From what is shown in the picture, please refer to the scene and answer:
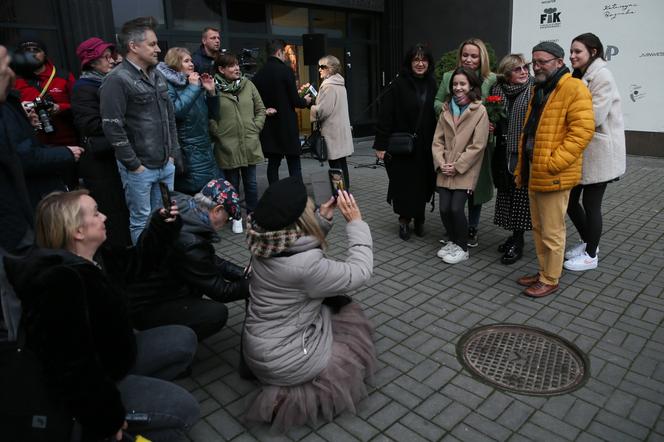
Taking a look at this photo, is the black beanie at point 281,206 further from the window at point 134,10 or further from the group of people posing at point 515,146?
the window at point 134,10

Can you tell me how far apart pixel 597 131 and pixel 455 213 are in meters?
1.41

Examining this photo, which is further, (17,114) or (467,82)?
(467,82)

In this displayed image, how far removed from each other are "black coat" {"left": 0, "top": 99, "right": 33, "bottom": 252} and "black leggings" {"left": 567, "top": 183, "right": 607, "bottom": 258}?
14.1 feet

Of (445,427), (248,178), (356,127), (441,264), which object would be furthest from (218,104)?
(356,127)

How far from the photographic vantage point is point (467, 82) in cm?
469

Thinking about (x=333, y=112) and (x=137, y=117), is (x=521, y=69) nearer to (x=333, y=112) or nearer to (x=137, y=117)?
(x=333, y=112)

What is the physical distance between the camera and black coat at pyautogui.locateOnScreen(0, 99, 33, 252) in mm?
2975

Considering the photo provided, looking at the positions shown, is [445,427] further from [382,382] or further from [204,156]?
[204,156]

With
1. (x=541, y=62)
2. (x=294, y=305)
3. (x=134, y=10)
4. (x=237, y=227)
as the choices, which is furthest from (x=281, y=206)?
(x=134, y=10)

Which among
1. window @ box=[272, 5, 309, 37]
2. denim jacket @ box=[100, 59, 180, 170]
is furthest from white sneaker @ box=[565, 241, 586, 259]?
window @ box=[272, 5, 309, 37]

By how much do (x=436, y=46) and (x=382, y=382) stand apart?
11165 mm

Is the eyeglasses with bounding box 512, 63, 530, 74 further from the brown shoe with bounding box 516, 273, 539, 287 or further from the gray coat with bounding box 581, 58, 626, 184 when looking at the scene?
the brown shoe with bounding box 516, 273, 539, 287

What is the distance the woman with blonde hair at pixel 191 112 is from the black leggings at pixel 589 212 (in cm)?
371

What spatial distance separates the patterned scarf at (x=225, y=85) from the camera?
5840 mm
